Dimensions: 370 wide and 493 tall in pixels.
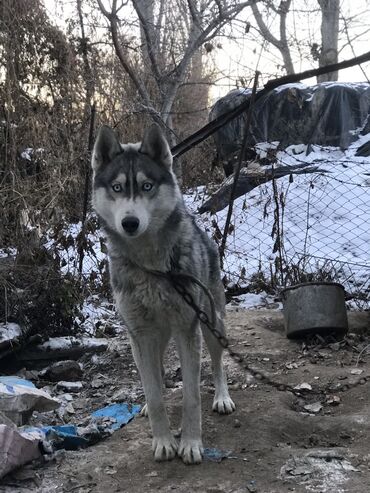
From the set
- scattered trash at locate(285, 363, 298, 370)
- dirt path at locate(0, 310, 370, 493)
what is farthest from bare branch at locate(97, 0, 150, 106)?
scattered trash at locate(285, 363, 298, 370)

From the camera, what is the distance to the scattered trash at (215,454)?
2.82 m

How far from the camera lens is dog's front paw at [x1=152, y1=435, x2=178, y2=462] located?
9.25ft

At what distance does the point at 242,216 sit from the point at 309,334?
2720 millimetres

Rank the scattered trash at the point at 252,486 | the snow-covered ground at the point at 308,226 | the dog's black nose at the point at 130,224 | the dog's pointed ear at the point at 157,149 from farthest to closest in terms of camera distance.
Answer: the snow-covered ground at the point at 308,226 < the dog's pointed ear at the point at 157,149 < the dog's black nose at the point at 130,224 < the scattered trash at the point at 252,486

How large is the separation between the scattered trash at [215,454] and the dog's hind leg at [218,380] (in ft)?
1.66

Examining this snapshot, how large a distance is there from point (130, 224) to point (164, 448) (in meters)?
1.19

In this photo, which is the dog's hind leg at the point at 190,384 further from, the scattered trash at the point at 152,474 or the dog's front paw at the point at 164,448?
the scattered trash at the point at 152,474

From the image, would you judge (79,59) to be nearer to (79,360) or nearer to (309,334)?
(79,360)

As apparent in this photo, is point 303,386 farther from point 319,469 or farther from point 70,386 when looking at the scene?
point 70,386

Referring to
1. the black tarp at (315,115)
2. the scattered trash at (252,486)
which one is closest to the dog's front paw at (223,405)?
the scattered trash at (252,486)

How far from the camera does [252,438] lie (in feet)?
9.99

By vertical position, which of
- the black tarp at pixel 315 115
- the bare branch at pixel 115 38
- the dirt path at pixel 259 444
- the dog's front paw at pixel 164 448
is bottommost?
the dirt path at pixel 259 444

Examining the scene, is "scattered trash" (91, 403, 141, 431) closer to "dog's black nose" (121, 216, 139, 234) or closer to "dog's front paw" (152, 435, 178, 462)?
"dog's front paw" (152, 435, 178, 462)

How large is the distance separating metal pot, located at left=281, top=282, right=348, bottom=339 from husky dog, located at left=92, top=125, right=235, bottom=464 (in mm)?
1946
